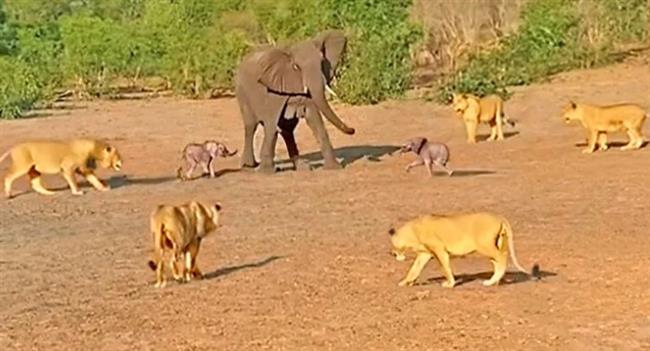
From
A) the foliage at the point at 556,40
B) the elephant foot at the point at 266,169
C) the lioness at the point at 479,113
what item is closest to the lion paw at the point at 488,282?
the elephant foot at the point at 266,169

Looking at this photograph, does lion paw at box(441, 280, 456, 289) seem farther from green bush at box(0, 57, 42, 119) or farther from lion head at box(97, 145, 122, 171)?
green bush at box(0, 57, 42, 119)

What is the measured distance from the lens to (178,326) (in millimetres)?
9352

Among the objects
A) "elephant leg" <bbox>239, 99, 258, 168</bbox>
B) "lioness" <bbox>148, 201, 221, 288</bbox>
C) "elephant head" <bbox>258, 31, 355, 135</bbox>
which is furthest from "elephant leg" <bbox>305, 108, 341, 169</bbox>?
"lioness" <bbox>148, 201, 221, 288</bbox>

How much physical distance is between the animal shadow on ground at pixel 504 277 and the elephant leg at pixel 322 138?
381 inches

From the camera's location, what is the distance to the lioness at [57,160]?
58.4ft

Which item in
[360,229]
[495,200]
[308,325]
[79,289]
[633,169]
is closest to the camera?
[308,325]

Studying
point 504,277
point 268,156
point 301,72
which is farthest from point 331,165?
point 504,277

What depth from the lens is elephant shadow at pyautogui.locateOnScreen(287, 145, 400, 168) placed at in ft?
72.5

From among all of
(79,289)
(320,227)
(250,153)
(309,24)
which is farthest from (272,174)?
(309,24)

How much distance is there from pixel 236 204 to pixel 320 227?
2461 millimetres

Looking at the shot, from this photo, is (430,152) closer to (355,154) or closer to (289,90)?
(289,90)

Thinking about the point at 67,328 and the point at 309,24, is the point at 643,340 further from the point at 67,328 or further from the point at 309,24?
the point at 309,24

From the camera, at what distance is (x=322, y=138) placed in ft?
68.4

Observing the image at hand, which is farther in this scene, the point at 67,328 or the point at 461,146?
the point at 461,146
